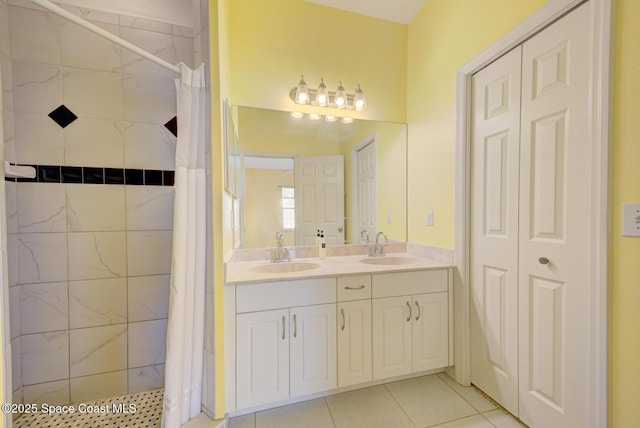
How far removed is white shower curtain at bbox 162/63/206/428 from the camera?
1.27 m

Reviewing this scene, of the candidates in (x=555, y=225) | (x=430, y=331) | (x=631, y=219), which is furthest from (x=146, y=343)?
(x=631, y=219)

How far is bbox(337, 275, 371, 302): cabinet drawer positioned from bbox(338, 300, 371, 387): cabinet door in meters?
0.03

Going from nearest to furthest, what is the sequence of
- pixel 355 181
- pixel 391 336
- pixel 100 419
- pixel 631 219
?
1. pixel 631 219
2. pixel 100 419
3. pixel 391 336
4. pixel 355 181

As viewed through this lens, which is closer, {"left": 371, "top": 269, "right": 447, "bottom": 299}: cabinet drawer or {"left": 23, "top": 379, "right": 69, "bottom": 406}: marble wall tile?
{"left": 23, "top": 379, "right": 69, "bottom": 406}: marble wall tile

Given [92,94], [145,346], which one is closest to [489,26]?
[92,94]

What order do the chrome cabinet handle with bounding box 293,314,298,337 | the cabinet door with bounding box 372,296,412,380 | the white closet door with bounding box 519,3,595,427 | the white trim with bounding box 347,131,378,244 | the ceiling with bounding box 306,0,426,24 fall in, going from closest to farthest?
1. the white closet door with bounding box 519,3,595,427
2. the chrome cabinet handle with bounding box 293,314,298,337
3. the cabinet door with bounding box 372,296,412,380
4. the ceiling with bounding box 306,0,426,24
5. the white trim with bounding box 347,131,378,244

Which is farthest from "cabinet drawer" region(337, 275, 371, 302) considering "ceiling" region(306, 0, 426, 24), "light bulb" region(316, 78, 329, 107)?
"ceiling" region(306, 0, 426, 24)

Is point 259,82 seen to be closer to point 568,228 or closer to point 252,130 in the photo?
point 252,130

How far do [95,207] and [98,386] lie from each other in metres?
1.10

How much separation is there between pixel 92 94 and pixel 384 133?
2066mm

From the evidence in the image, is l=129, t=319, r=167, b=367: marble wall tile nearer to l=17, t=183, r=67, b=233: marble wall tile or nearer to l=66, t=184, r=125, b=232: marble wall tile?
l=66, t=184, r=125, b=232: marble wall tile

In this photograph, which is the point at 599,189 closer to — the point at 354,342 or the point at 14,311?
the point at 354,342

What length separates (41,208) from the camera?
1.52m

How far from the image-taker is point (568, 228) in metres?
1.17
